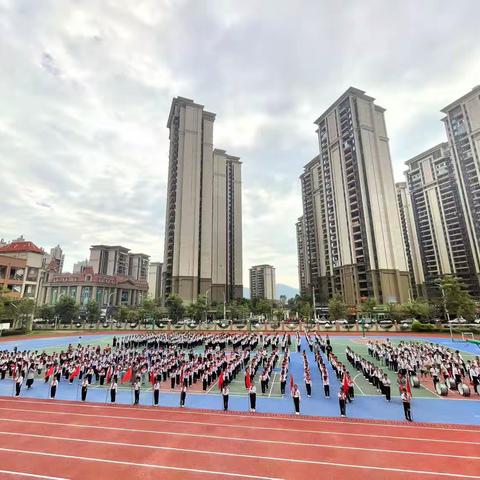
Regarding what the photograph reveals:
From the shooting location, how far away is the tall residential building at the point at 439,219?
270 ft

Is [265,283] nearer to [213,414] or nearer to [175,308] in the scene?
[175,308]

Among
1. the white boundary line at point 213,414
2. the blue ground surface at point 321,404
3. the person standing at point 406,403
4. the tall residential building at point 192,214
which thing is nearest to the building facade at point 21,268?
the tall residential building at point 192,214

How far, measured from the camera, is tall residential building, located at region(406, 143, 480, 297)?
82375 mm

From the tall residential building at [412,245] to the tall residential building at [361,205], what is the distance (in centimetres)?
3022

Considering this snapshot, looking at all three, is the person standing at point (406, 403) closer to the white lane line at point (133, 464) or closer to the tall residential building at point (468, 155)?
the white lane line at point (133, 464)

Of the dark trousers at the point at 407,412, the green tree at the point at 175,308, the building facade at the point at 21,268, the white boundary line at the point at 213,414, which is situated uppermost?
the building facade at the point at 21,268

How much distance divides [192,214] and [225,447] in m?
78.4

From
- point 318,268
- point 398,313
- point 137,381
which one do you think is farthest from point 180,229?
point 137,381

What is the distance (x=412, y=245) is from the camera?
332ft

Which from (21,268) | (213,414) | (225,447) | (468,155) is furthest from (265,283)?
(225,447)

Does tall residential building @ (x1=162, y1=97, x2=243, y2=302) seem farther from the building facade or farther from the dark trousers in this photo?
the dark trousers

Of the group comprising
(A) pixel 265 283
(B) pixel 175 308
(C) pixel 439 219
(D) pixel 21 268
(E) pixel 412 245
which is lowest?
(B) pixel 175 308

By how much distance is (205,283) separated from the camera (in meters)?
86.4

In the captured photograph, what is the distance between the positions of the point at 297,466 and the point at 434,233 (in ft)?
332
